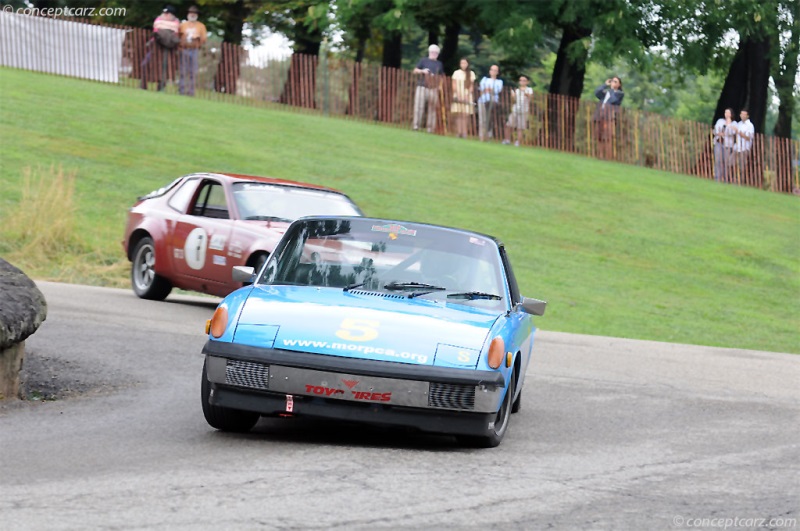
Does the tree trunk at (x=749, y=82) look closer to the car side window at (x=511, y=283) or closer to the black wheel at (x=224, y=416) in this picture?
the car side window at (x=511, y=283)

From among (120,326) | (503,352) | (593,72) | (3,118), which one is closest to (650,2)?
(3,118)

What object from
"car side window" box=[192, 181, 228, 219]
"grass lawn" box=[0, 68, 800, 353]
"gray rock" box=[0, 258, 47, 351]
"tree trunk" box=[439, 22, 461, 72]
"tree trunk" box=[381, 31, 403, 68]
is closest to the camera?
"gray rock" box=[0, 258, 47, 351]

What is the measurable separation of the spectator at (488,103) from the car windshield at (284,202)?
2105 centimetres

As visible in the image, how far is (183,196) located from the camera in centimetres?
1605

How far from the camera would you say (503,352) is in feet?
26.2

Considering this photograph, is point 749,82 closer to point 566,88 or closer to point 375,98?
point 566,88

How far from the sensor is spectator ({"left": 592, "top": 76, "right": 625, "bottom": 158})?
38062 mm

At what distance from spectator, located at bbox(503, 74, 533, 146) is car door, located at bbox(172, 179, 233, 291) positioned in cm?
2257

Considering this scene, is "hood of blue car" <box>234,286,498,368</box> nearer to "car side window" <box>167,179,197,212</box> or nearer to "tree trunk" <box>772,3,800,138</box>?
"car side window" <box>167,179,197,212</box>

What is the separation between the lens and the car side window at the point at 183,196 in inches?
627

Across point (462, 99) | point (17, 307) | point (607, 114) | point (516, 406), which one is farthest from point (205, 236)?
point (607, 114)

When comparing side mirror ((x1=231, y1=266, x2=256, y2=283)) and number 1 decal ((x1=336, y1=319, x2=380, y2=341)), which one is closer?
number 1 decal ((x1=336, y1=319, x2=380, y2=341))

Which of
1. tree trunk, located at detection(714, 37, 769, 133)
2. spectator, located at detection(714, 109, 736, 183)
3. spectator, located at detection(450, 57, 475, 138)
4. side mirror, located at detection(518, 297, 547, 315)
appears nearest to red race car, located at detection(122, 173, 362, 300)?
side mirror, located at detection(518, 297, 547, 315)

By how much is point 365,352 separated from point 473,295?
4.57ft
